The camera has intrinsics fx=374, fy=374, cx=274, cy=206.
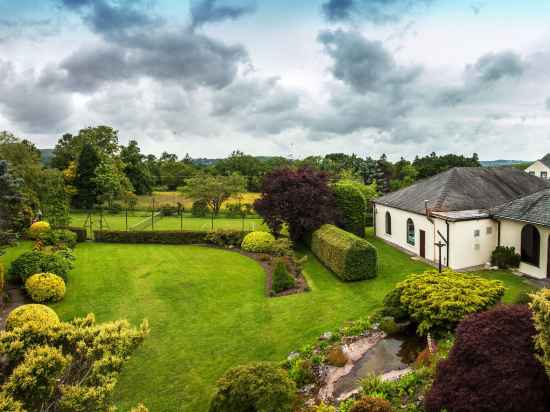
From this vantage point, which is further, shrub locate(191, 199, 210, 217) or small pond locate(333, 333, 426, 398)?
shrub locate(191, 199, 210, 217)

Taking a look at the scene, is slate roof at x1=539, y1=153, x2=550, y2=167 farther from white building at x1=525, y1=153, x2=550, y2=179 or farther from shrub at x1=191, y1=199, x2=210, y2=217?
shrub at x1=191, y1=199, x2=210, y2=217

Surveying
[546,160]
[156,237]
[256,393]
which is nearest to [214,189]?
[156,237]

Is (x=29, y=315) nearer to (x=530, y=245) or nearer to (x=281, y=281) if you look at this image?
(x=281, y=281)

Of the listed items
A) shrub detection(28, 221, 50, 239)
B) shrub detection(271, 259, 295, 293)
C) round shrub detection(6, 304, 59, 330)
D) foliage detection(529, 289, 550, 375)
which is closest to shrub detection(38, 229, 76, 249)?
shrub detection(28, 221, 50, 239)

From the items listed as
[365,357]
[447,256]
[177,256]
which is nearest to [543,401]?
[365,357]

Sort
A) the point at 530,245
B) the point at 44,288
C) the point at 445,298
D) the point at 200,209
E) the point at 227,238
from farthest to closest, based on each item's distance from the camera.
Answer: the point at 200,209, the point at 227,238, the point at 530,245, the point at 44,288, the point at 445,298
